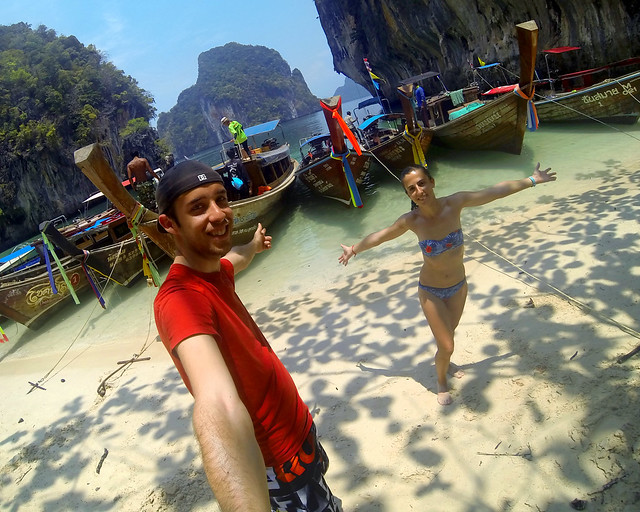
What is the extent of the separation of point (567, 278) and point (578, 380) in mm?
1904

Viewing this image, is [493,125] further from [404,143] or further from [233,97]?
[233,97]

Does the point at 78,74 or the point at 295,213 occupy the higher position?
the point at 78,74

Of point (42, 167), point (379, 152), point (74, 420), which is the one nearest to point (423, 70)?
point (379, 152)

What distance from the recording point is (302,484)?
5.45 feet

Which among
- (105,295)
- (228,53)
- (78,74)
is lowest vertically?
(105,295)

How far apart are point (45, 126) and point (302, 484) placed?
138 ft

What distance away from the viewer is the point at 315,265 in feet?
28.6

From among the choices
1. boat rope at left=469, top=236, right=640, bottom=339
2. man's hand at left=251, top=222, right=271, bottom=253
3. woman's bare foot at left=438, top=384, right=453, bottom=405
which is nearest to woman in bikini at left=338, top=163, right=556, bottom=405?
woman's bare foot at left=438, top=384, right=453, bottom=405

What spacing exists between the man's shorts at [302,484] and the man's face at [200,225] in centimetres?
92

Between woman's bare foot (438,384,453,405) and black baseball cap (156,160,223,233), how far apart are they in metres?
2.75

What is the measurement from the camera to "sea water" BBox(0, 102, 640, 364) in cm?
801

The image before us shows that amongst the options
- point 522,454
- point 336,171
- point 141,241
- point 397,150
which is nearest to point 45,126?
point 336,171

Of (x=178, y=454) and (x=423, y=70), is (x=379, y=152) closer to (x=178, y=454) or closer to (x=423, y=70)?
(x=178, y=454)

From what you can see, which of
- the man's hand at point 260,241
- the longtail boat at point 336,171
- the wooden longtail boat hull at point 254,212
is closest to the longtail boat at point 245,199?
the wooden longtail boat hull at point 254,212
